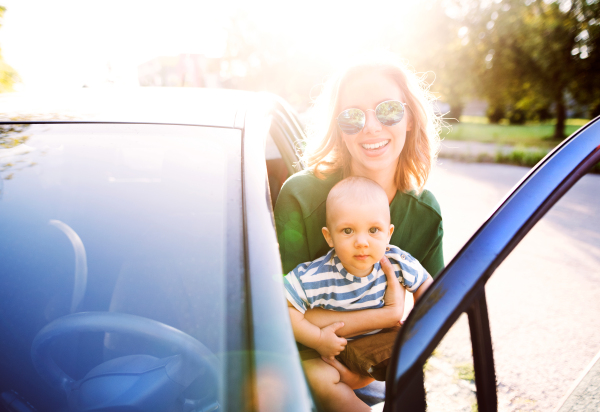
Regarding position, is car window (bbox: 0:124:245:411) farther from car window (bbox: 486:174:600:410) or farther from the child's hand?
car window (bbox: 486:174:600:410)

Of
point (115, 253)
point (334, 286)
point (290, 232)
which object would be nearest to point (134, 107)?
point (115, 253)

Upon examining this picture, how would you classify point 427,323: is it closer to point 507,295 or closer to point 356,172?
point 356,172

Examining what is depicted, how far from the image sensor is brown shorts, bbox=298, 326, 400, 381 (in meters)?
1.35

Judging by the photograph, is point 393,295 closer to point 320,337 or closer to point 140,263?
point 320,337

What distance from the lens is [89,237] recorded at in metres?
1.37

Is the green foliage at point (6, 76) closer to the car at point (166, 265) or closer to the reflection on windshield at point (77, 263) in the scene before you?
the car at point (166, 265)

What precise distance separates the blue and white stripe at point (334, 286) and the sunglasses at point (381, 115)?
1.70ft

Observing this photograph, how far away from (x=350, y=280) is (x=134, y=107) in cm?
100

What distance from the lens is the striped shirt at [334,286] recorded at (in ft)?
4.55

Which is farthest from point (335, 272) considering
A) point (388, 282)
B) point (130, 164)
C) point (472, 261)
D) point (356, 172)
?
point (130, 164)

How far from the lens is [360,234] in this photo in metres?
1.37

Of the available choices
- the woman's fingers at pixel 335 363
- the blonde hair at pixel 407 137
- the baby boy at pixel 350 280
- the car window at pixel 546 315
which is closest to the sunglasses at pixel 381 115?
the blonde hair at pixel 407 137

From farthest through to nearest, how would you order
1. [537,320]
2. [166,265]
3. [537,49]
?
[537,49] < [537,320] < [166,265]

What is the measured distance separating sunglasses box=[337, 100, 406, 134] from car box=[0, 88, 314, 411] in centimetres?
34
